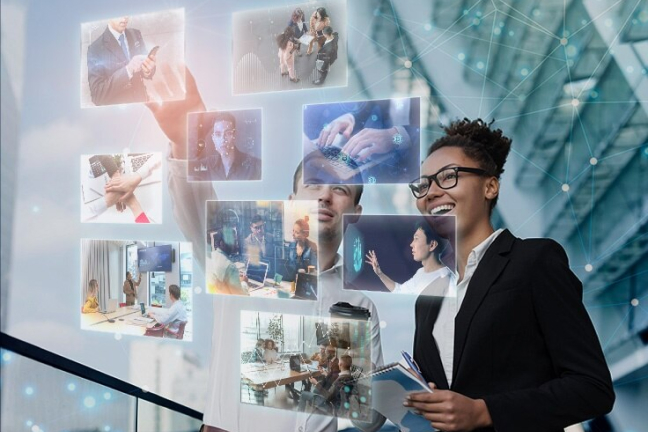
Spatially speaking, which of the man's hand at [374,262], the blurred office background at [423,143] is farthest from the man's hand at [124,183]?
the man's hand at [374,262]

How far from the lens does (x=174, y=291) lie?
6.54 ft

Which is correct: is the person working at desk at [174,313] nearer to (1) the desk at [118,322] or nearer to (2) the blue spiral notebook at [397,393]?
(1) the desk at [118,322]

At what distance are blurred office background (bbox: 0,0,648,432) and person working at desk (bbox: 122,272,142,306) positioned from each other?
0.14m

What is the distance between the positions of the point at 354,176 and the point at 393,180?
115mm

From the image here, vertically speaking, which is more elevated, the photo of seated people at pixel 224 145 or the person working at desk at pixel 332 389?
the photo of seated people at pixel 224 145

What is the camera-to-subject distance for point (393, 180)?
170 centimetres

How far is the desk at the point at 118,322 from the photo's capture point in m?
2.05

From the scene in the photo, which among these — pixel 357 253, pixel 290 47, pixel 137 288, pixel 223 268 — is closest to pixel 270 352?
pixel 223 268

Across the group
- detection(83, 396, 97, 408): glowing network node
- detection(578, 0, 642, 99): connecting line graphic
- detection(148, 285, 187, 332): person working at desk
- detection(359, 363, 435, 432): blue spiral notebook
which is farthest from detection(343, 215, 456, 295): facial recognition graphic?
detection(83, 396, 97, 408): glowing network node

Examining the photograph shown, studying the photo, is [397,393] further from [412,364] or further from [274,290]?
[274,290]

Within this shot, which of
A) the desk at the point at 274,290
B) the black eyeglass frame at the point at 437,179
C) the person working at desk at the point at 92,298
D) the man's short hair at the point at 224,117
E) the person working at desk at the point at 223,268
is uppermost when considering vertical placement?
the man's short hair at the point at 224,117

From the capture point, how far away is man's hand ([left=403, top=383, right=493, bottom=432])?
150cm

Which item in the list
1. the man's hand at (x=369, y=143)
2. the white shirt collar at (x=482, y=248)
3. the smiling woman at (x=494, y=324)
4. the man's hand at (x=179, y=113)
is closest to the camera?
the smiling woman at (x=494, y=324)

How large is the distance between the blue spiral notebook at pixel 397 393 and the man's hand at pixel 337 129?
2.16 ft
